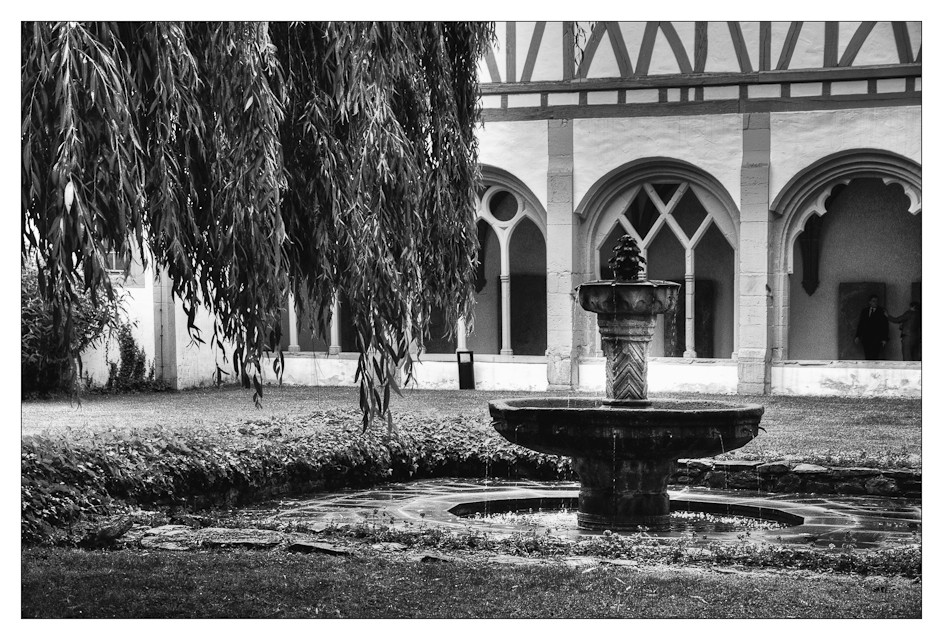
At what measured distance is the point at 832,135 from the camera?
43.7 feet

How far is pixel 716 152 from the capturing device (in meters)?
14.1

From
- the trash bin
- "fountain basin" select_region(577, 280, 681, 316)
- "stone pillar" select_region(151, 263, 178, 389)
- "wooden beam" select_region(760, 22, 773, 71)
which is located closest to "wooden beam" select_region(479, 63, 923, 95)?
"wooden beam" select_region(760, 22, 773, 71)

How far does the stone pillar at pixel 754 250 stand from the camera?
13.2 m

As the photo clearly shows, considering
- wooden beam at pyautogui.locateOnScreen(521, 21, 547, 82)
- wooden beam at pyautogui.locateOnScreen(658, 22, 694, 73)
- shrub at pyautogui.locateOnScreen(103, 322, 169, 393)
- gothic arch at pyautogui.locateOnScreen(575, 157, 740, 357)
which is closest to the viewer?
wooden beam at pyautogui.locateOnScreen(521, 21, 547, 82)

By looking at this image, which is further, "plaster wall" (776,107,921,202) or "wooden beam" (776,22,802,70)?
"plaster wall" (776,107,921,202)

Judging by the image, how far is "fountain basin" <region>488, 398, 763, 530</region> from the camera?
6840 mm

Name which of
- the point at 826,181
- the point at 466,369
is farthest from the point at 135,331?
the point at 826,181

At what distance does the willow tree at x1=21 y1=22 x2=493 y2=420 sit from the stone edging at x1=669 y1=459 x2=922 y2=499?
372 centimetres

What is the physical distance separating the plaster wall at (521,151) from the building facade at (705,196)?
0.02 meters

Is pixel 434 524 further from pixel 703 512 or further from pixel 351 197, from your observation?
pixel 351 197

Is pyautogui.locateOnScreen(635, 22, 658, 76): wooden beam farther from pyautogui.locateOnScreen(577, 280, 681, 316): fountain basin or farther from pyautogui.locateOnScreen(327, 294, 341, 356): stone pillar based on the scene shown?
pyautogui.locateOnScreen(577, 280, 681, 316): fountain basin

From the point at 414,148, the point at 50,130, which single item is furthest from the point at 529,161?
the point at 50,130

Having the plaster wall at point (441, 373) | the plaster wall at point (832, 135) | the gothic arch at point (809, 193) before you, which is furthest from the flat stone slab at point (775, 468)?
the plaster wall at point (832, 135)

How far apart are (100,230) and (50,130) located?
1.33 feet
